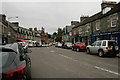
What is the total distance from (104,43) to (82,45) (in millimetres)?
6484

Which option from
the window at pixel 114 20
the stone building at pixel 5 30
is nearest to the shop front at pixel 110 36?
the window at pixel 114 20

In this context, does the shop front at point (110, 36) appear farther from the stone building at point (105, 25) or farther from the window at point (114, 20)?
the window at point (114, 20)

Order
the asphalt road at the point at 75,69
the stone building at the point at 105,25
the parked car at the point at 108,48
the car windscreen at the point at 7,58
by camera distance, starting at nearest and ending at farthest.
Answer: the car windscreen at the point at 7,58 < the asphalt road at the point at 75,69 < the parked car at the point at 108,48 < the stone building at the point at 105,25

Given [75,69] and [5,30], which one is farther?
[5,30]

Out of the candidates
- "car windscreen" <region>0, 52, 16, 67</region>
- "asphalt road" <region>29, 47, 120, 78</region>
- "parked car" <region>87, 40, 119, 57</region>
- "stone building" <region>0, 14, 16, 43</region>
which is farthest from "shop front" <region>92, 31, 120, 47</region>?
"stone building" <region>0, 14, 16, 43</region>

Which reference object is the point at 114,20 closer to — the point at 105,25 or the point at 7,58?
the point at 105,25

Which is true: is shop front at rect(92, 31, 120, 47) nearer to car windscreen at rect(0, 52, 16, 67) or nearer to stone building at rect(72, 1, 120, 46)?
stone building at rect(72, 1, 120, 46)

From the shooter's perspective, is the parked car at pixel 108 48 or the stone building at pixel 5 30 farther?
the stone building at pixel 5 30

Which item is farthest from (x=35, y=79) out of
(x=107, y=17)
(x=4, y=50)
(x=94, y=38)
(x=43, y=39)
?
(x=43, y=39)

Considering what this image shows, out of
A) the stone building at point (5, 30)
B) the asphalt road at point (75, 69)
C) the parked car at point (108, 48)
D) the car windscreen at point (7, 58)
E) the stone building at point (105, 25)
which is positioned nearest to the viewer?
the car windscreen at point (7, 58)

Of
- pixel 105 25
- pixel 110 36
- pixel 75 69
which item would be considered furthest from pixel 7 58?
pixel 105 25

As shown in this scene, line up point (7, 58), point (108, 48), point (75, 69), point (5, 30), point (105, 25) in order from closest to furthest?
point (7, 58) → point (75, 69) → point (108, 48) → point (105, 25) → point (5, 30)

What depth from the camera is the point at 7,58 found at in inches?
104

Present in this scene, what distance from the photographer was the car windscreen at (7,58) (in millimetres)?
2487
